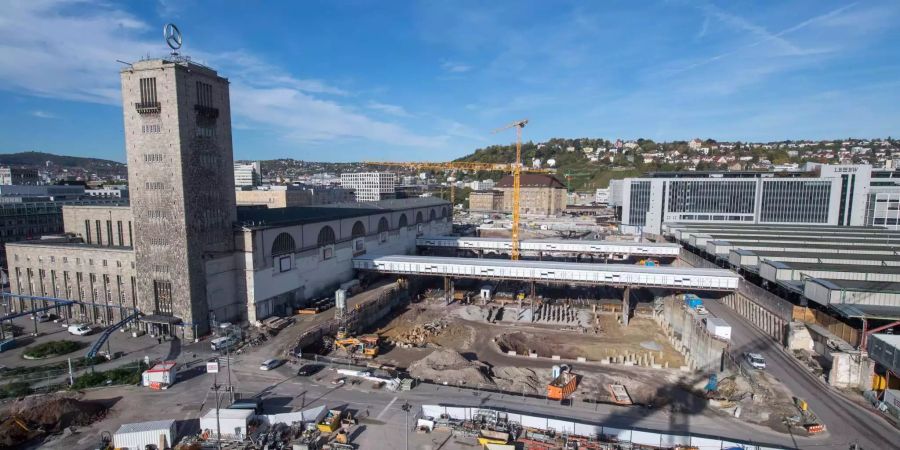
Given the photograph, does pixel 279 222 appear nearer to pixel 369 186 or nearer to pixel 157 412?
pixel 157 412

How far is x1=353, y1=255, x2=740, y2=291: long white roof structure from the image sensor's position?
1825 inches

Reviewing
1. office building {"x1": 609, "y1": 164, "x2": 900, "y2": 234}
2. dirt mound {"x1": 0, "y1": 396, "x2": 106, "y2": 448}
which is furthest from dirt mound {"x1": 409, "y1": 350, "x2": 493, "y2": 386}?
office building {"x1": 609, "y1": 164, "x2": 900, "y2": 234}

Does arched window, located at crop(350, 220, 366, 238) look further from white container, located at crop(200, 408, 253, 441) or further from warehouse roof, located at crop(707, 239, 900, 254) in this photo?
warehouse roof, located at crop(707, 239, 900, 254)

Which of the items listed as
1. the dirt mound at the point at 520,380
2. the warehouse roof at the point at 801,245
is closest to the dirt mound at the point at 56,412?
the dirt mound at the point at 520,380

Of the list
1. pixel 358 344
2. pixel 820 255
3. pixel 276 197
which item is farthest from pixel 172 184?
pixel 276 197

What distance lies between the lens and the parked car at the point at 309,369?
30.2m

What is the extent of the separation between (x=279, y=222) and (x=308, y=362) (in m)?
16.9

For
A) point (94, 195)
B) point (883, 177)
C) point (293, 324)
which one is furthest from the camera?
point (94, 195)

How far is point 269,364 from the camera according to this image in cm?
3130

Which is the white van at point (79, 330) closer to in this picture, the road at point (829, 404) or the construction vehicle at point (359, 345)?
the construction vehicle at point (359, 345)

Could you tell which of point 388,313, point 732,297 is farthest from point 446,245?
point 732,297

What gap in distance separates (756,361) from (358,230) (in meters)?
45.2

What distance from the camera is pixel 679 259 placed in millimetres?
67438

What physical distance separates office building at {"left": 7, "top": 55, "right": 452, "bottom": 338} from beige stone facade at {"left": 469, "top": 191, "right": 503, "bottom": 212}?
117 metres
